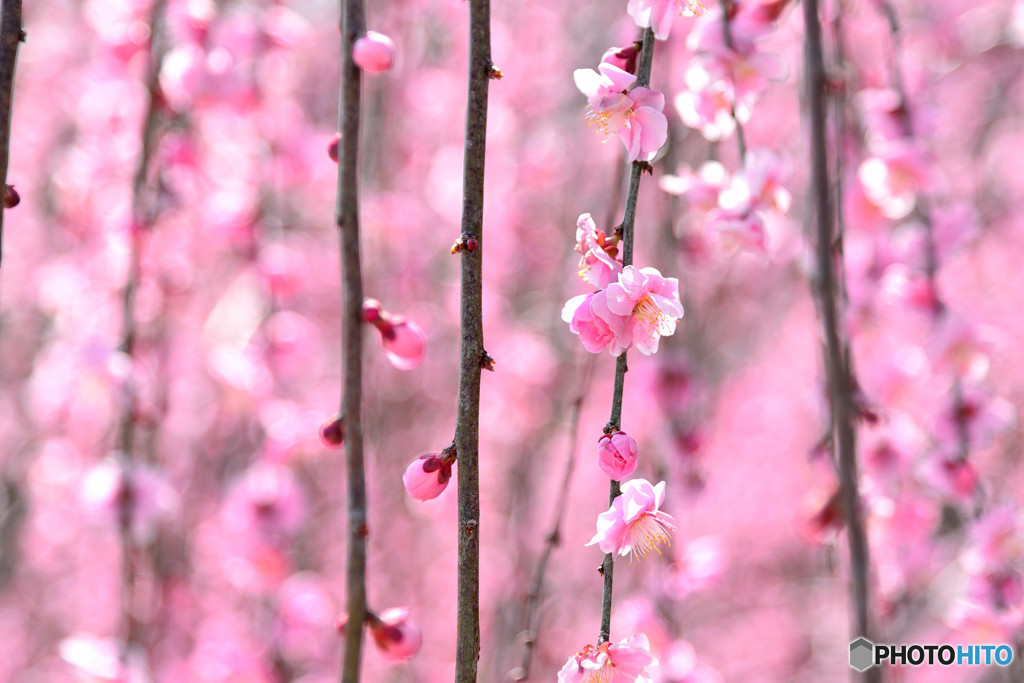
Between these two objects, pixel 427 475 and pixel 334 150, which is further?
pixel 334 150

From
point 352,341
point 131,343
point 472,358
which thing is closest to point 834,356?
point 472,358

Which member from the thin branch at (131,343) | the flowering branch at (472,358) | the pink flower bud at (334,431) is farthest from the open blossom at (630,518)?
the thin branch at (131,343)

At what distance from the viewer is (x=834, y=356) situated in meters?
0.64

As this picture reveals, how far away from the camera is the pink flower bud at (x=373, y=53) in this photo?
87 centimetres

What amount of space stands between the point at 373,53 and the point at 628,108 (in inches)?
Answer: 10.4

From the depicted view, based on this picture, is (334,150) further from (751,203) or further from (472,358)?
(751,203)

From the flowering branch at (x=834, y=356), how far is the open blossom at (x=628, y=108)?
0.15 m

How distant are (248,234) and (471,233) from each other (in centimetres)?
140

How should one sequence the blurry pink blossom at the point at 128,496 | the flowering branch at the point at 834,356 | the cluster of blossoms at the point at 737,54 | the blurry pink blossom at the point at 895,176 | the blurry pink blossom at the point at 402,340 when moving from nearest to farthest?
the flowering branch at the point at 834,356 < the blurry pink blossom at the point at 402,340 < the cluster of blossoms at the point at 737,54 < the blurry pink blossom at the point at 895,176 < the blurry pink blossom at the point at 128,496

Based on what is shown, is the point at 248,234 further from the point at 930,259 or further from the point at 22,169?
the point at 22,169

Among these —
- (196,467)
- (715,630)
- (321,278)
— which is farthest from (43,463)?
(715,630)

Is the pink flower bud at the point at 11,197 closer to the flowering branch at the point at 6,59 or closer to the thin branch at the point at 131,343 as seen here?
the flowering branch at the point at 6,59

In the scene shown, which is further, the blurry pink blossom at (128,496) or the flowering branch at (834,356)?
the blurry pink blossom at (128,496)

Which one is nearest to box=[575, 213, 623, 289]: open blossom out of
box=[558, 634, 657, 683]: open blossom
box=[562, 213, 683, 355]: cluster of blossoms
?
box=[562, 213, 683, 355]: cluster of blossoms
